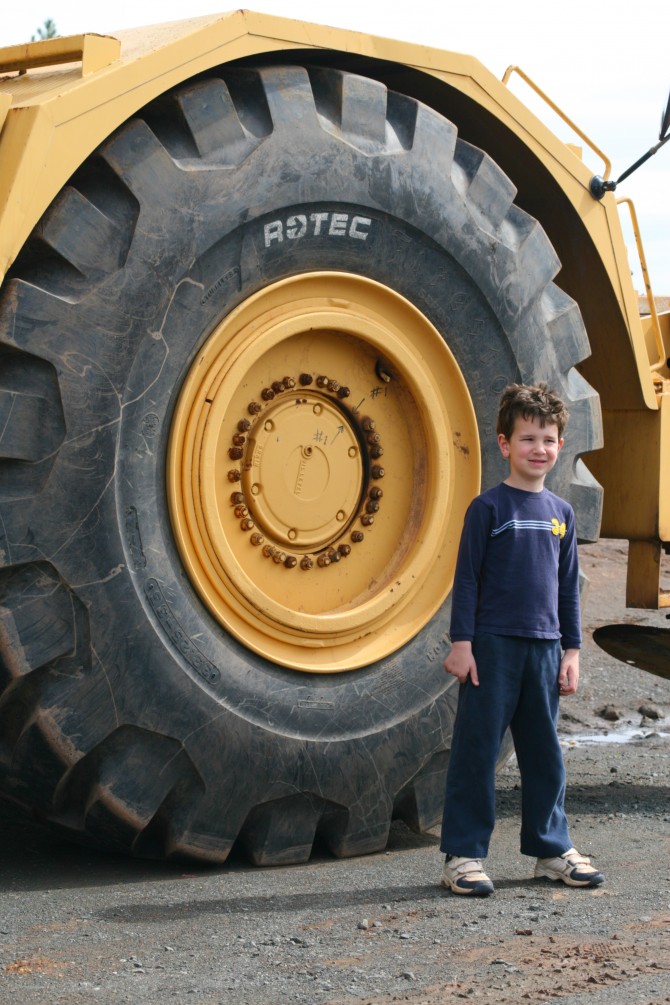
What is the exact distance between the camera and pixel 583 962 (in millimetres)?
3104

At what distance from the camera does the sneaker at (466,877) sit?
365 centimetres

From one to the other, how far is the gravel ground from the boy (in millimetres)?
148

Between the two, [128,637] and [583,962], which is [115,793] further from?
[583,962]

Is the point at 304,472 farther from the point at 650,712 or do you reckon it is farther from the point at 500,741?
the point at 650,712

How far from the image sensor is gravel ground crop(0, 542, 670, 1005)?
2.91 meters

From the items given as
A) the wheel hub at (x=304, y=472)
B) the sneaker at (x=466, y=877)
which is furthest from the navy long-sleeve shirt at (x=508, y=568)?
the sneaker at (x=466, y=877)

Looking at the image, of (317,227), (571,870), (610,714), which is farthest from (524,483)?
(610,714)

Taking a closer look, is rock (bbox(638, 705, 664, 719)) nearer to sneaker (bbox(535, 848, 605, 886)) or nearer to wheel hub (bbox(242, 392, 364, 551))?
sneaker (bbox(535, 848, 605, 886))

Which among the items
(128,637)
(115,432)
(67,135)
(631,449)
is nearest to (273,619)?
(128,637)

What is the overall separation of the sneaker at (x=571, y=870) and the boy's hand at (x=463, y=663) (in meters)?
0.50

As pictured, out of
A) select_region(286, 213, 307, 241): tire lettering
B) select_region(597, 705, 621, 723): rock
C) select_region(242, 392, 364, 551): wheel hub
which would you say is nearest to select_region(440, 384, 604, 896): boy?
select_region(242, 392, 364, 551): wheel hub

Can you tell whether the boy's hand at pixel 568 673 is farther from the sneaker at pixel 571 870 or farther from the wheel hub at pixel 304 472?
the wheel hub at pixel 304 472

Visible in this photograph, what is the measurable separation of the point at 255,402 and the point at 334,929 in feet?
4.26

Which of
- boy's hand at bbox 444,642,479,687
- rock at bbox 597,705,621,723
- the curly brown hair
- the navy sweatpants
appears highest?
the curly brown hair
